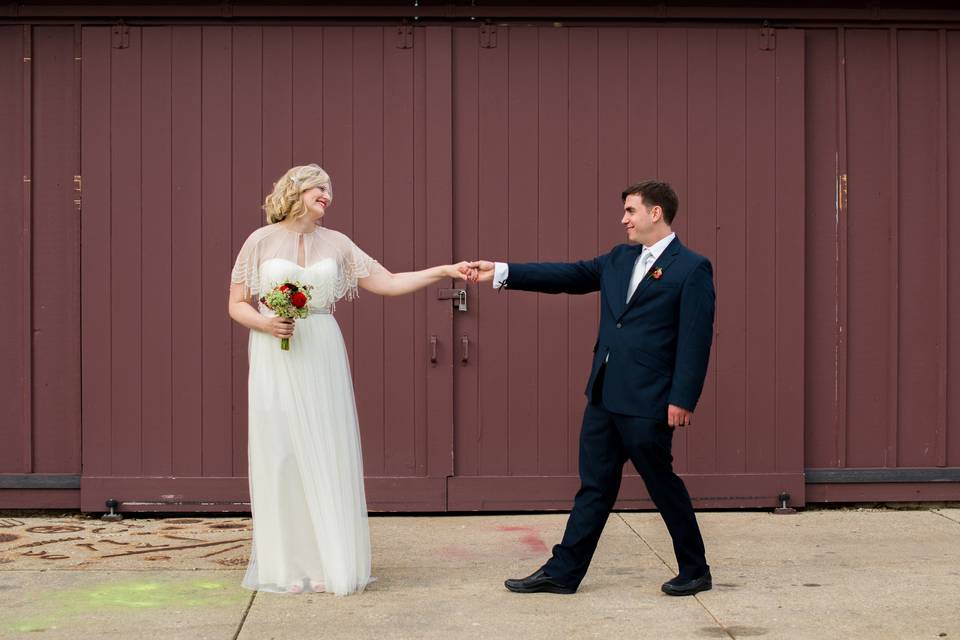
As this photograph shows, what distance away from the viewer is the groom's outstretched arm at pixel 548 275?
5.52 metres

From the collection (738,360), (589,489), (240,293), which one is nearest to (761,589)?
(589,489)

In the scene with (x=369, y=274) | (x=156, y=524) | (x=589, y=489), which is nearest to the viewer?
(x=589, y=489)

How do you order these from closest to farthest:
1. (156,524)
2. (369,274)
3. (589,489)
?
(589,489) < (369,274) < (156,524)

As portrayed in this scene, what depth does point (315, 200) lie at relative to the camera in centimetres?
546

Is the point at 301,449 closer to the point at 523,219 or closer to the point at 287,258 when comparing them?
the point at 287,258

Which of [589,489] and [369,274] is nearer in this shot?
[589,489]

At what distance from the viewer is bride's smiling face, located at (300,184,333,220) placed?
5445mm

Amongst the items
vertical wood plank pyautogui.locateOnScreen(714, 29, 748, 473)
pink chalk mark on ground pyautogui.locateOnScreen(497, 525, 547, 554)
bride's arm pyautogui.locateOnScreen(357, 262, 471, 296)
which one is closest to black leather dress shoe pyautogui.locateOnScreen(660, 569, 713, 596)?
pink chalk mark on ground pyautogui.locateOnScreen(497, 525, 547, 554)

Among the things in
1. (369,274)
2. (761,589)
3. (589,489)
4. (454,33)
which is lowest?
(761,589)

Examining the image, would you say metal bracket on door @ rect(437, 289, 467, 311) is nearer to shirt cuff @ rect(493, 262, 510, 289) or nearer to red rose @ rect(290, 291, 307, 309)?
shirt cuff @ rect(493, 262, 510, 289)

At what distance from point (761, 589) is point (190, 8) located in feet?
14.6

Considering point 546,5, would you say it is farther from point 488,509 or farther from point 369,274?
point 488,509

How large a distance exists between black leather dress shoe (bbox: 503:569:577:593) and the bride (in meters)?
0.68

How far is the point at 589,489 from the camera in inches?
207
